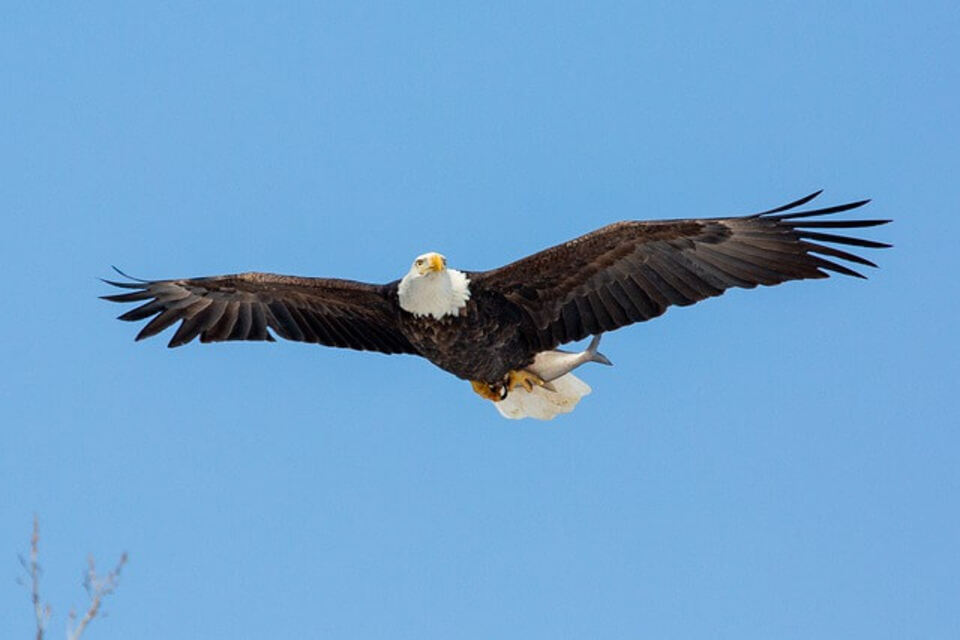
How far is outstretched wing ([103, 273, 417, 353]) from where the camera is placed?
12422mm

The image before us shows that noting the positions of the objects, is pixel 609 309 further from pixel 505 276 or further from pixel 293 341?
pixel 293 341

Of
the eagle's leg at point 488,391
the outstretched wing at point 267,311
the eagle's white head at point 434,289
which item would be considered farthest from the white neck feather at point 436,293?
the eagle's leg at point 488,391

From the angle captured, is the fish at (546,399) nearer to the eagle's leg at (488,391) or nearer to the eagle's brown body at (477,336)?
the eagle's leg at (488,391)

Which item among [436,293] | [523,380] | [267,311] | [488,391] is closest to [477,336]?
[436,293]

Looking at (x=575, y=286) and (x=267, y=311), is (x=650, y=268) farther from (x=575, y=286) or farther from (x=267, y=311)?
(x=267, y=311)

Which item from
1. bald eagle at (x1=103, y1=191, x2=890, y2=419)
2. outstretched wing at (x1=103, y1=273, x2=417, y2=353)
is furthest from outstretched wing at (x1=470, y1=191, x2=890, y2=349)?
outstretched wing at (x1=103, y1=273, x2=417, y2=353)

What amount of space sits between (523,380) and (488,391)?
257 mm

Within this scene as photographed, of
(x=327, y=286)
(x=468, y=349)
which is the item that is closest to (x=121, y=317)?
(x=327, y=286)

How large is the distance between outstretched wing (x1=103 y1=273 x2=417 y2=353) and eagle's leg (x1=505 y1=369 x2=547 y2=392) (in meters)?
0.61

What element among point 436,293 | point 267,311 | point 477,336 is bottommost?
point 477,336

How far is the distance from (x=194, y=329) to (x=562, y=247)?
2.43 metres

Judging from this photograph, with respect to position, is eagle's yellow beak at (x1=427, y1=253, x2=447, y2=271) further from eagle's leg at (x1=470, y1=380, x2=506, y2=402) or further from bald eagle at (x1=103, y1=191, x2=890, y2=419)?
eagle's leg at (x1=470, y1=380, x2=506, y2=402)

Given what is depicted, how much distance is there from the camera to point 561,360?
1224 centimetres

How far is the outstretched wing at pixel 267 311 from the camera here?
1242 centimetres
